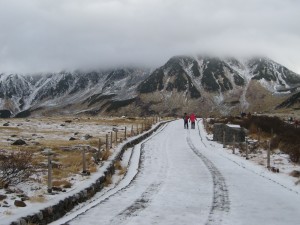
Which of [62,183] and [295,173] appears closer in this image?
[62,183]

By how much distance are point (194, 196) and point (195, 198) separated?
37 centimetres

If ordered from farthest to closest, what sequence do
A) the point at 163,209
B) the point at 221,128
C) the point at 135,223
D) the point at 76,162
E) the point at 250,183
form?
the point at 221,128
the point at 76,162
the point at 250,183
the point at 163,209
the point at 135,223

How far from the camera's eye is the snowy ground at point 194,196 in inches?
452

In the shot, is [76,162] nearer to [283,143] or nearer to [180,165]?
[180,165]

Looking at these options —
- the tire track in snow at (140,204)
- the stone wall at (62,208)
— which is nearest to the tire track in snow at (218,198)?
the tire track in snow at (140,204)

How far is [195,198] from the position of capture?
1438cm

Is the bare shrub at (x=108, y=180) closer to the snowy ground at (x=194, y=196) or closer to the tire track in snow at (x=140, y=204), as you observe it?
the snowy ground at (x=194, y=196)

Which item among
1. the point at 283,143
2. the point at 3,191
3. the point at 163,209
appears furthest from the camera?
the point at 283,143

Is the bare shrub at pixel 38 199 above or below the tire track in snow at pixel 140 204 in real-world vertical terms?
above

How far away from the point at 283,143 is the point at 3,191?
813 inches

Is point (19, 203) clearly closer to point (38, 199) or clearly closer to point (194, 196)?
point (38, 199)

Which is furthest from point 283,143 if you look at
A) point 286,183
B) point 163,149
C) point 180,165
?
point 286,183

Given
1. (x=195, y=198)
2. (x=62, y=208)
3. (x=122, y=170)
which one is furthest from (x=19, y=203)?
(x=122, y=170)

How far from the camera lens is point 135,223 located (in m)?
10.8
